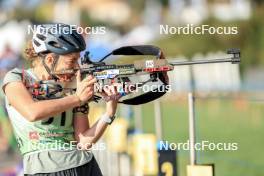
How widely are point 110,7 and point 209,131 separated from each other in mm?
83565

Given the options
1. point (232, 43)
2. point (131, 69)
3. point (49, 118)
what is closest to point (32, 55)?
point (49, 118)

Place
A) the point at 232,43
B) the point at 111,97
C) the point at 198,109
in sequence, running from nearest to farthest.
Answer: the point at 111,97 < the point at 198,109 < the point at 232,43

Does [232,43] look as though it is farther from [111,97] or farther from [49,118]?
[49,118]

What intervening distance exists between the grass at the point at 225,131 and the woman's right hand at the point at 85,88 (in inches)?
182

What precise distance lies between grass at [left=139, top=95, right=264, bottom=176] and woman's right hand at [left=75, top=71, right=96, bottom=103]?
462 cm

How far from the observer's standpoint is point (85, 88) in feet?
15.3

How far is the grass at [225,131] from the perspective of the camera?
10406 mm

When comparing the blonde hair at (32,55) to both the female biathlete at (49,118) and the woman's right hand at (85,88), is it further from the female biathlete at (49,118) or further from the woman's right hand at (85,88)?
the woman's right hand at (85,88)

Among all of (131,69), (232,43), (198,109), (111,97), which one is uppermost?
(232,43)

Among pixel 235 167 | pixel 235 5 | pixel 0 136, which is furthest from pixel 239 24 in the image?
pixel 235 167

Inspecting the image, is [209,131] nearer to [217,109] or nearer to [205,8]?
[217,109]

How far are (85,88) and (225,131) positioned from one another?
13.7 metres

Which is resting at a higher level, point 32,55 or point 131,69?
point 32,55

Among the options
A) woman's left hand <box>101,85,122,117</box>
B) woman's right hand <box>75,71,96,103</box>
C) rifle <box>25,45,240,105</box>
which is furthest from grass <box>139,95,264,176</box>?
woman's right hand <box>75,71,96,103</box>
